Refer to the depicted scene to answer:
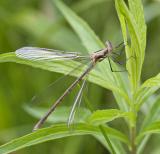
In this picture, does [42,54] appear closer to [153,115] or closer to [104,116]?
[104,116]

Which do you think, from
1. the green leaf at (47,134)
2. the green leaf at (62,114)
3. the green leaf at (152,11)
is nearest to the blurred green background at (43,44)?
the green leaf at (152,11)

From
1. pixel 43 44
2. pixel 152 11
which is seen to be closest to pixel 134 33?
pixel 152 11

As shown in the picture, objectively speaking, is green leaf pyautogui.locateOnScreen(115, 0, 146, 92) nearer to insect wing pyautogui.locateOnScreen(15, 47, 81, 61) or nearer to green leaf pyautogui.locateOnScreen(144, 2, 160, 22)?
insect wing pyautogui.locateOnScreen(15, 47, 81, 61)

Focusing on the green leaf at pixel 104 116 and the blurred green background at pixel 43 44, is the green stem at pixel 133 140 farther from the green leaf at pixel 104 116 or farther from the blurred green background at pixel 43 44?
the blurred green background at pixel 43 44

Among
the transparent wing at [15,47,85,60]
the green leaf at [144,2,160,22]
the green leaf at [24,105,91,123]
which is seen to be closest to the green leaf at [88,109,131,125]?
the green leaf at [24,105,91,123]

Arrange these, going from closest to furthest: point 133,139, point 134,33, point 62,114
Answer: point 134,33, point 133,139, point 62,114

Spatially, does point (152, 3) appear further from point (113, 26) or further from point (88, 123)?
point (88, 123)
